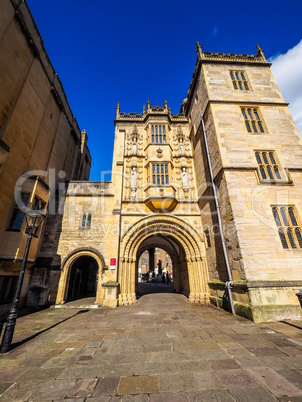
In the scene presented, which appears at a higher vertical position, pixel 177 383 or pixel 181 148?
pixel 181 148

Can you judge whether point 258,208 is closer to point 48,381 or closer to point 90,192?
point 48,381

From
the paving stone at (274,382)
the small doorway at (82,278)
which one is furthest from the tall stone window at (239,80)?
the small doorway at (82,278)

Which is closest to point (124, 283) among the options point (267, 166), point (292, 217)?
point (292, 217)

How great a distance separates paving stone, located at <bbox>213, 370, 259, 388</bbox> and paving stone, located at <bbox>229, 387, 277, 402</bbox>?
104 millimetres

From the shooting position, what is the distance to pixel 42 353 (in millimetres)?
4207

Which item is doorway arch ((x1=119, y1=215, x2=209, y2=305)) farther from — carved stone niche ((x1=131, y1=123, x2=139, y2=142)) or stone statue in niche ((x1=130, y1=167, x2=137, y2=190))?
carved stone niche ((x1=131, y1=123, x2=139, y2=142))

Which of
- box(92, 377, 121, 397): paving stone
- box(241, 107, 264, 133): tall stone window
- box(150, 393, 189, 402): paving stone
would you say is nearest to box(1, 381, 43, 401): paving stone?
box(92, 377, 121, 397): paving stone

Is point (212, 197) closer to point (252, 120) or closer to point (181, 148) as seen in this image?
point (252, 120)

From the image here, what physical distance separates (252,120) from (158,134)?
24.6 ft

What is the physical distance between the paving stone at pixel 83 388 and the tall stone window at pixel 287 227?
8837 millimetres

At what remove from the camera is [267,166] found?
31.6 ft

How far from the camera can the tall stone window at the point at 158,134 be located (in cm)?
1522

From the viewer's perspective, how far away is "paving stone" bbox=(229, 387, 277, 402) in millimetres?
2532

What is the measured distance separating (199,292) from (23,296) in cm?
1101
